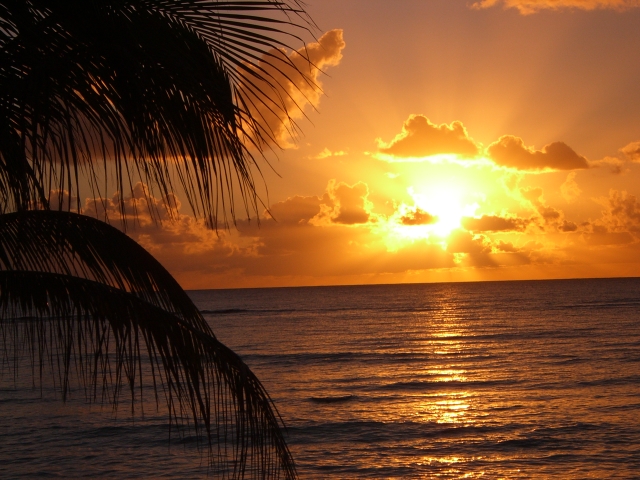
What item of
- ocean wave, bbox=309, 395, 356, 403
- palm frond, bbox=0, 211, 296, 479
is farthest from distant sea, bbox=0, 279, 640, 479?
palm frond, bbox=0, 211, 296, 479

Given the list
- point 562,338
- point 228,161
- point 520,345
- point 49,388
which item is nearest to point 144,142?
point 228,161

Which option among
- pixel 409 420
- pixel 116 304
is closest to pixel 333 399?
pixel 409 420

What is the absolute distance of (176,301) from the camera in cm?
379

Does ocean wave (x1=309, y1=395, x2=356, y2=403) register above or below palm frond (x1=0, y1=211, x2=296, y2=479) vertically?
below

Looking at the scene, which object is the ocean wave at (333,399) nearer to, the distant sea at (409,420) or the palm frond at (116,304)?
the distant sea at (409,420)

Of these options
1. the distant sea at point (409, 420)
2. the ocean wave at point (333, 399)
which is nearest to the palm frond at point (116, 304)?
the distant sea at point (409, 420)

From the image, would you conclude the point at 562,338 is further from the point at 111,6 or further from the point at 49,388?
the point at 111,6

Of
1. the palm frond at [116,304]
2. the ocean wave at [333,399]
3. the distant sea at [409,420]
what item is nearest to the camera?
the palm frond at [116,304]

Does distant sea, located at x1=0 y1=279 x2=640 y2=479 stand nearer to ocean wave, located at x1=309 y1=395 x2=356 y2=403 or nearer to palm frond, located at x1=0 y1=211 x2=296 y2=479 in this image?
ocean wave, located at x1=309 y1=395 x2=356 y2=403

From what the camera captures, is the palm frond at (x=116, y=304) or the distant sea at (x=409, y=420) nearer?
the palm frond at (x=116, y=304)

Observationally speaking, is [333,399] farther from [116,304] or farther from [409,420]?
[116,304]

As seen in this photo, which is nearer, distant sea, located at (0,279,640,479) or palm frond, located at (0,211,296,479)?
palm frond, located at (0,211,296,479)

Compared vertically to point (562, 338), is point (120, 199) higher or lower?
higher

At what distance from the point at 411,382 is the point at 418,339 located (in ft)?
74.2
